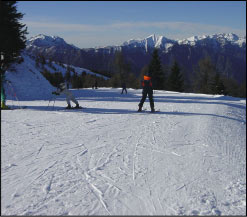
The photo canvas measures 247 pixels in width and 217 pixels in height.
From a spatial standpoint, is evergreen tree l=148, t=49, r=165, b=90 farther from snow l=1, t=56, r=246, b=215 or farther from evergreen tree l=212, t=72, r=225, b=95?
snow l=1, t=56, r=246, b=215

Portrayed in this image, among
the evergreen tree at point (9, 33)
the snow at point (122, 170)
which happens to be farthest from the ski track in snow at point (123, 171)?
the evergreen tree at point (9, 33)

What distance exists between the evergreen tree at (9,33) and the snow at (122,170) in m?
13.6

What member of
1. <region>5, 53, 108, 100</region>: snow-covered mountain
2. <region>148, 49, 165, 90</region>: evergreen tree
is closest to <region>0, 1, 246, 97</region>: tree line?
<region>148, 49, 165, 90</region>: evergreen tree

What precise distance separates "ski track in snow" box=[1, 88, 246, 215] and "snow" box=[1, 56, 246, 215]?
0.01m

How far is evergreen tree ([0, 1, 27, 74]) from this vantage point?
17844 millimetres

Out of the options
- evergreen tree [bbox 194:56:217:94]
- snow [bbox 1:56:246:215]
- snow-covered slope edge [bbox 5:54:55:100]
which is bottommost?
snow [bbox 1:56:246:215]

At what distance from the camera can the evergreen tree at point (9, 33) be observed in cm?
1784

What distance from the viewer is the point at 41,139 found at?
19.9 feet

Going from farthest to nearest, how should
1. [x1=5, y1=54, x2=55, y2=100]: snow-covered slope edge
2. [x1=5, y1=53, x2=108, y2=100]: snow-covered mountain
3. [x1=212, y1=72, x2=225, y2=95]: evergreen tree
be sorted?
[x1=212, y1=72, x2=225, y2=95]: evergreen tree → [x1=5, y1=53, x2=108, y2=100]: snow-covered mountain → [x1=5, y1=54, x2=55, y2=100]: snow-covered slope edge

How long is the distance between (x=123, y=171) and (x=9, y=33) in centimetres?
1872

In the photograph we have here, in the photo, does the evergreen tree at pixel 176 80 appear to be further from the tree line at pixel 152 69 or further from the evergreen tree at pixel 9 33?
the evergreen tree at pixel 9 33

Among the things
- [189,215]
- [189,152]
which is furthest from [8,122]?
[189,215]

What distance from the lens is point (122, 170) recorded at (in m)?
4.22

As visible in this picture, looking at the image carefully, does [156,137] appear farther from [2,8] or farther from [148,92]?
[2,8]
